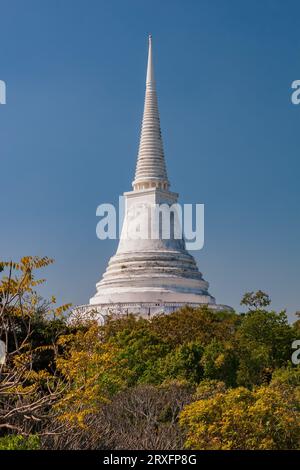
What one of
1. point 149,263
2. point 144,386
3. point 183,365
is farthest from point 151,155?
point 144,386

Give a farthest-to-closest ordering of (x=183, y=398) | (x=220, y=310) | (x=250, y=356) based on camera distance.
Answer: (x=220, y=310)
(x=250, y=356)
(x=183, y=398)

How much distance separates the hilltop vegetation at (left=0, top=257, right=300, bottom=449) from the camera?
15.7m

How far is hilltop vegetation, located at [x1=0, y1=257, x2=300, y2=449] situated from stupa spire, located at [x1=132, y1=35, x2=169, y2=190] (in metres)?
24.8

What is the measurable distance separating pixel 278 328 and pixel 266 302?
459cm

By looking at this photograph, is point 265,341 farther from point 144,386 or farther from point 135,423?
point 135,423

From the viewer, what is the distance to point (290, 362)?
120ft

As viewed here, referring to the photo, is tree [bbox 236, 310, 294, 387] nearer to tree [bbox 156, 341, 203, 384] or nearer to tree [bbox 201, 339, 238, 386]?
tree [bbox 201, 339, 238, 386]

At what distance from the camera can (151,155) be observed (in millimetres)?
63344

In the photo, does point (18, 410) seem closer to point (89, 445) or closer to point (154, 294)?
point (89, 445)

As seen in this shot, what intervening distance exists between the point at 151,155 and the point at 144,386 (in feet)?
133

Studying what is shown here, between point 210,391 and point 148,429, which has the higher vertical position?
point 210,391

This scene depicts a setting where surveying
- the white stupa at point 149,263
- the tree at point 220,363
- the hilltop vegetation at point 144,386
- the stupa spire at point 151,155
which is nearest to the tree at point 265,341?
the hilltop vegetation at point 144,386

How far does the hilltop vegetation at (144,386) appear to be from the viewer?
1573cm

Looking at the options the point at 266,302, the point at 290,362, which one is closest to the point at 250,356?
the point at 290,362
